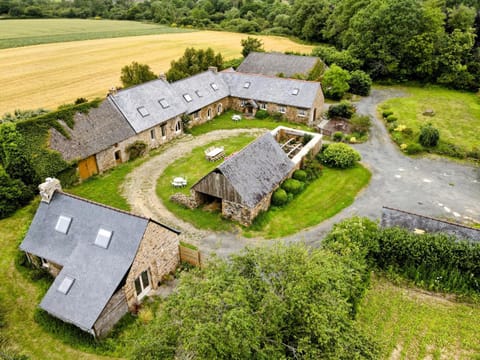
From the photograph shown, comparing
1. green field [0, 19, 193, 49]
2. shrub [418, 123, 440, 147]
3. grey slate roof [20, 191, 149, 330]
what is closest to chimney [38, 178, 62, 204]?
grey slate roof [20, 191, 149, 330]

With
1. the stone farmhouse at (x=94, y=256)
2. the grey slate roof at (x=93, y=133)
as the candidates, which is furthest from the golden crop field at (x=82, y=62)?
the stone farmhouse at (x=94, y=256)

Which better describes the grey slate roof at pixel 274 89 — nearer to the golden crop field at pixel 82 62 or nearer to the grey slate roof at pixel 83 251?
the golden crop field at pixel 82 62

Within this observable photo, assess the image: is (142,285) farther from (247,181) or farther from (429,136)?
(429,136)

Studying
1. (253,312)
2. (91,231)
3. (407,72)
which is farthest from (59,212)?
(407,72)

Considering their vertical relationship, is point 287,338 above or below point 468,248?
above

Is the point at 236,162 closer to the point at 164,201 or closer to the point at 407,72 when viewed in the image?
the point at 164,201
